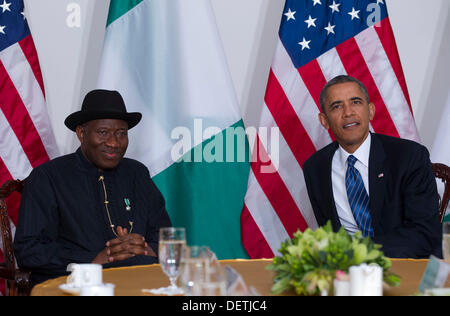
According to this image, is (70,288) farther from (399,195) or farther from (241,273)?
(399,195)

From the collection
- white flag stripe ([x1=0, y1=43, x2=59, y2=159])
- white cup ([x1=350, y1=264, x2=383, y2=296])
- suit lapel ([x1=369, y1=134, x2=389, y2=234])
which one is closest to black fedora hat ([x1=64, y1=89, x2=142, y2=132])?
white flag stripe ([x1=0, y1=43, x2=59, y2=159])

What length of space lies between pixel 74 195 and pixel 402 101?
2064mm

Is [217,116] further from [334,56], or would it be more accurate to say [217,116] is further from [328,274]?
[328,274]

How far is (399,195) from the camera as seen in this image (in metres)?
2.97

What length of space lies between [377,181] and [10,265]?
1.85 m

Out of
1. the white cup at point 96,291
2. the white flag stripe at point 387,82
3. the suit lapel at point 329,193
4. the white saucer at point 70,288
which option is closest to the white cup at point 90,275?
the white saucer at point 70,288

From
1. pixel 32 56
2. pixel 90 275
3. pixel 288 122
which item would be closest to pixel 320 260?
pixel 90 275

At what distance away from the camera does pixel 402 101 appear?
12.2ft

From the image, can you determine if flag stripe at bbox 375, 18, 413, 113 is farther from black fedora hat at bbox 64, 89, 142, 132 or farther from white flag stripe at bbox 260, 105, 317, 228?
black fedora hat at bbox 64, 89, 142, 132

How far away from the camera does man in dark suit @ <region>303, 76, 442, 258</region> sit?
2887 mm

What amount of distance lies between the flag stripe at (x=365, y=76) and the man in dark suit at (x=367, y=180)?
0.49 m

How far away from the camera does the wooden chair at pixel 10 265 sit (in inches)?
101

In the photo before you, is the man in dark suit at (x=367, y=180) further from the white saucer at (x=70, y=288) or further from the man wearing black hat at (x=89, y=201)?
the white saucer at (x=70, y=288)

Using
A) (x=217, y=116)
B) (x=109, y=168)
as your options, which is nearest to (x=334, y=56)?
(x=217, y=116)
